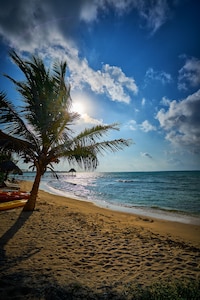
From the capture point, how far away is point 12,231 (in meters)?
5.41

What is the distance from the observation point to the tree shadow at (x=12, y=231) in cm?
385

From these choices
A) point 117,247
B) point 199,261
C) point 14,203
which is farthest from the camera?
point 14,203

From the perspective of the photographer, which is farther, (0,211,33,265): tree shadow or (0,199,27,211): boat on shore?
(0,199,27,211): boat on shore

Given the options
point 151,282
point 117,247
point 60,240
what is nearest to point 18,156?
point 60,240

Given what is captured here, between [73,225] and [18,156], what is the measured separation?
3793 mm

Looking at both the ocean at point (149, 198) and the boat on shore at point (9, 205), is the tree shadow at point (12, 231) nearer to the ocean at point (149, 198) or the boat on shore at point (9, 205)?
the boat on shore at point (9, 205)

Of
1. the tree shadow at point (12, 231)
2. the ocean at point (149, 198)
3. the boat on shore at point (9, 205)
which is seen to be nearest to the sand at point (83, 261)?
the tree shadow at point (12, 231)

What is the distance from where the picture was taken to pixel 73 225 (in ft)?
21.5

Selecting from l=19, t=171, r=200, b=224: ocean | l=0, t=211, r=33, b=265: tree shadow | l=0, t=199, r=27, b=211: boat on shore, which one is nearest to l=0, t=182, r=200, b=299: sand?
l=0, t=211, r=33, b=265: tree shadow

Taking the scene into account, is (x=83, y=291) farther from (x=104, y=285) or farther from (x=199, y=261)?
(x=199, y=261)

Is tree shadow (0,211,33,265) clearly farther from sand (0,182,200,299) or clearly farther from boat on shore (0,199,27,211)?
boat on shore (0,199,27,211)

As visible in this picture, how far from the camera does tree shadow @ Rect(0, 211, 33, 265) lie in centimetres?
385

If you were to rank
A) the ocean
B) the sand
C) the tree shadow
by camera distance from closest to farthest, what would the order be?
1. the sand
2. the tree shadow
3. the ocean

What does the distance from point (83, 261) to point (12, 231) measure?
114 inches
